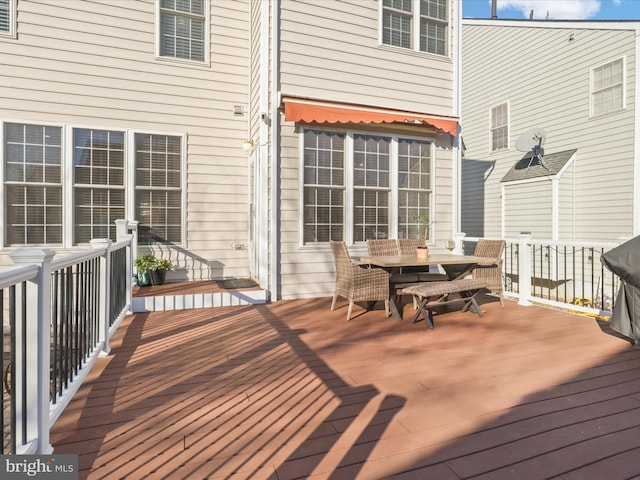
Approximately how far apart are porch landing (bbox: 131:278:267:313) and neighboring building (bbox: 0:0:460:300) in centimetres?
35

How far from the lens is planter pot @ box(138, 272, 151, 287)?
559 centimetres

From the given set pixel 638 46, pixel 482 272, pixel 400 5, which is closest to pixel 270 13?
pixel 400 5

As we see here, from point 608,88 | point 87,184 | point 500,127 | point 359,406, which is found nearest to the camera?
point 359,406

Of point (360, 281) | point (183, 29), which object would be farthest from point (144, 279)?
point (183, 29)

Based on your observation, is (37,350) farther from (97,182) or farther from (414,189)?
(414,189)

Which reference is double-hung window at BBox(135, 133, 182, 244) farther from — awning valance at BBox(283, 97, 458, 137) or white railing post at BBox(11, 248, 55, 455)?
white railing post at BBox(11, 248, 55, 455)

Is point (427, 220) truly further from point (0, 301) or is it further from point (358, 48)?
point (0, 301)

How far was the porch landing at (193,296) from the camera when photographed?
4770 millimetres

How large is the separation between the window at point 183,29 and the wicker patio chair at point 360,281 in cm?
424

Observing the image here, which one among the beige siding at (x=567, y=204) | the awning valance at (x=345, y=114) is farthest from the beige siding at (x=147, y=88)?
the beige siding at (x=567, y=204)

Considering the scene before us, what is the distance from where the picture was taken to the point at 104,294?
3.20m

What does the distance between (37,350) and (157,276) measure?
421 centimetres

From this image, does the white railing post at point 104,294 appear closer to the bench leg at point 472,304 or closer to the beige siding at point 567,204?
the bench leg at point 472,304

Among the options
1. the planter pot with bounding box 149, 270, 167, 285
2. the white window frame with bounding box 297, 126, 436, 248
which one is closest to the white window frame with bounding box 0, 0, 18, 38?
the planter pot with bounding box 149, 270, 167, 285
